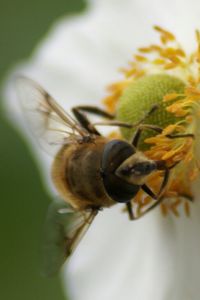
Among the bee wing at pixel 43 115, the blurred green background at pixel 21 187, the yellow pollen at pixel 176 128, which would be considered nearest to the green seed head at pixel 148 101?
the yellow pollen at pixel 176 128

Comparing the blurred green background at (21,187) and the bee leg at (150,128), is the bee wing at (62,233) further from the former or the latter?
the blurred green background at (21,187)

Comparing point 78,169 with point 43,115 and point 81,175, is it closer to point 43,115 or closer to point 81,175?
point 81,175

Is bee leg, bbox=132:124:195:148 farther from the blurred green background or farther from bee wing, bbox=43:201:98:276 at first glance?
the blurred green background

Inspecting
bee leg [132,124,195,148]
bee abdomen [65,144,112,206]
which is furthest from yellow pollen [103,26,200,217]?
bee abdomen [65,144,112,206]

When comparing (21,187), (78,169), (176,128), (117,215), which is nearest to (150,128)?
(176,128)

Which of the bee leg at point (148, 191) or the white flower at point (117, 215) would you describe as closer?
the bee leg at point (148, 191)
